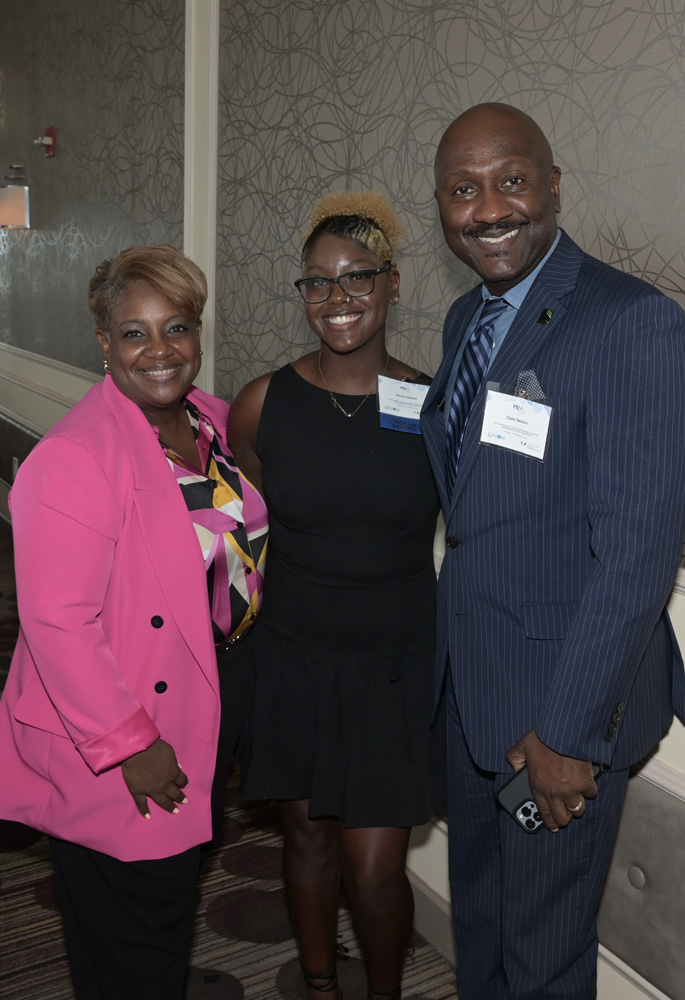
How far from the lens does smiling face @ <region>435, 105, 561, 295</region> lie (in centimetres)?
151

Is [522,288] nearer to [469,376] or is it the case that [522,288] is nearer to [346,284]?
[469,376]

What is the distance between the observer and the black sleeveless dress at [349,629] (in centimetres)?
192

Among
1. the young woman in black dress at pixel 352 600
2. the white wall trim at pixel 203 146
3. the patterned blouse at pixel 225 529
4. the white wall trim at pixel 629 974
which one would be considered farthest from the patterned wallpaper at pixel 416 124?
the white wall trim at pixel 629 974

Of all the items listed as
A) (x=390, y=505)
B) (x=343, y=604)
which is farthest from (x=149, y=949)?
(x=390, y=505)

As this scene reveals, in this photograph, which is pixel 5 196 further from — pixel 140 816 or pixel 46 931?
pixel 140 816

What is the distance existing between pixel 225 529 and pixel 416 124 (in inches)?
48.2

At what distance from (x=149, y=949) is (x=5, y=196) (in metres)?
5.30

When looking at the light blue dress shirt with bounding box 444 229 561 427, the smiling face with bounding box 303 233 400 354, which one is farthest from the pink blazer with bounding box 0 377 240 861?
the light blue dress shirt with bounding box 444 229 561 427

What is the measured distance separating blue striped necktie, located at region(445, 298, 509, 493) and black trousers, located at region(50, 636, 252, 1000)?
775mm

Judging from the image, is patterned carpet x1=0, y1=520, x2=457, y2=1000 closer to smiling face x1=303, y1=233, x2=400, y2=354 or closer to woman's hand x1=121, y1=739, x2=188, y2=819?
woman's hand x1=121, y1=739, x2=188, y2=819

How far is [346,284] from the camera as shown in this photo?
193 cm

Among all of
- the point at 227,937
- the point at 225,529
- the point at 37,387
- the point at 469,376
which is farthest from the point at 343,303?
the point at 37,387

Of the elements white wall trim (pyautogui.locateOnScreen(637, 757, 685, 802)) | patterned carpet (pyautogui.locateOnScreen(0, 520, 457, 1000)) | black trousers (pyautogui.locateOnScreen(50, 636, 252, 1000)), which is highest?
white wall trim (pyautogui.locateOnScreen(637, 757, 685, 802))

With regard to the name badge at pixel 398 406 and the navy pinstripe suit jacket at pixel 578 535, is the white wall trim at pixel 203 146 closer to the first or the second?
the name badge at pixel 398 406
